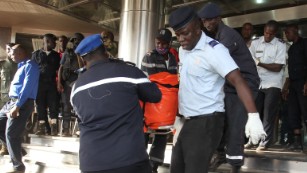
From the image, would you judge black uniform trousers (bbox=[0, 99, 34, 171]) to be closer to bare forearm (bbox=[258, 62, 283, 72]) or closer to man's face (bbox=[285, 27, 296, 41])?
bare forearm (bbox=[258, 62, 283, 72])

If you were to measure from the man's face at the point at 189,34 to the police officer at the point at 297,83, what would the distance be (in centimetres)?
268

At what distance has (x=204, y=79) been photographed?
2.88 meters

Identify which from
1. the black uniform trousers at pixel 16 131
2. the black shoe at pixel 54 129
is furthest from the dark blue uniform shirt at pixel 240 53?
the black shoe at pixel 54 129

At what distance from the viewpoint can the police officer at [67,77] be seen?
277 inches

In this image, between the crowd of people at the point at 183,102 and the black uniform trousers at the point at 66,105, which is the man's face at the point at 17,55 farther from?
the crowd of people at the point at 183,102

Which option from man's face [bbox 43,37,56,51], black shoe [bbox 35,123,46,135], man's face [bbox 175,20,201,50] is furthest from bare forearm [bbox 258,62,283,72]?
black shoe [bbox 35,123,46,135]

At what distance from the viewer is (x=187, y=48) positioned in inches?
115

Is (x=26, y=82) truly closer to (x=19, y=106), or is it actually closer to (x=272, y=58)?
(x=19, y=106)

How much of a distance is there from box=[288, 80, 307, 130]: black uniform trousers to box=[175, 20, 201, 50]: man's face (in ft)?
8.97

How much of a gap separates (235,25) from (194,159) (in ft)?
20.3

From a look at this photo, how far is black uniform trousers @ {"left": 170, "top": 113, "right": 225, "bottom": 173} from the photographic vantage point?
2.79 meters

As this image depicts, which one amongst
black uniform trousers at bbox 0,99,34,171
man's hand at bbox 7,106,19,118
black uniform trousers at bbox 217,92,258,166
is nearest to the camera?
black uniform trousers at bbox 217,92,258,166

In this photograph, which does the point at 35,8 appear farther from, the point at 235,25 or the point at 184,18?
the point at 184,18

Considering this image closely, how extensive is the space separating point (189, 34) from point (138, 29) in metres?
4.11
